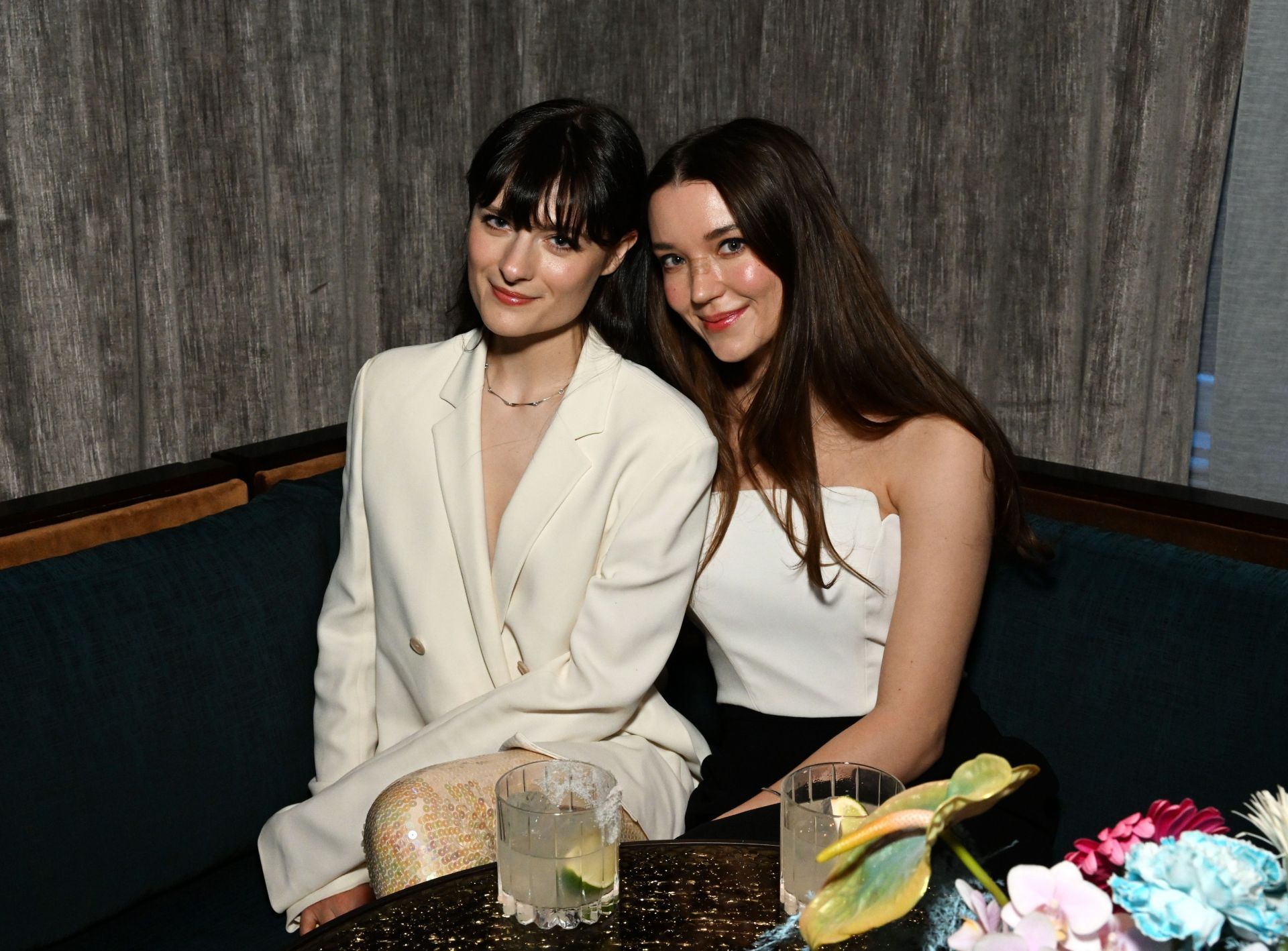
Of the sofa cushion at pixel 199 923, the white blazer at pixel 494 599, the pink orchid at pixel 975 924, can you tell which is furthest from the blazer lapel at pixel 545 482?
the pink orchid at pixel 975 924

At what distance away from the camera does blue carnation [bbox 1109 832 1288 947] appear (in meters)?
0.65

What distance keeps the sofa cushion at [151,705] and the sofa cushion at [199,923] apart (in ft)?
0.10

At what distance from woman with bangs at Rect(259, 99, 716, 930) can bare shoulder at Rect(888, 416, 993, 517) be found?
0.93 ft

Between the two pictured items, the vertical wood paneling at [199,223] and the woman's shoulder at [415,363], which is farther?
the vertical wood paneling at [199,223]

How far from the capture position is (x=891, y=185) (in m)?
2.39

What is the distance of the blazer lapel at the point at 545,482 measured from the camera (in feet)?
5.94

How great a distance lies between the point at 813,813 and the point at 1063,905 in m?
0.44

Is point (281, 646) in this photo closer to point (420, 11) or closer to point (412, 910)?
point (412, 910)

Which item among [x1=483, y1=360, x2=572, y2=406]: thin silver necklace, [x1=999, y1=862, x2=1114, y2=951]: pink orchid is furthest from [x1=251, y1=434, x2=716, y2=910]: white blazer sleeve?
[x1=999, y1=862, x2=1114, y2=951]: pink orchid

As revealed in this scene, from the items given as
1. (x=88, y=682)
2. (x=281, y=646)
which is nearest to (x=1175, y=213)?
(x=281, y=646)

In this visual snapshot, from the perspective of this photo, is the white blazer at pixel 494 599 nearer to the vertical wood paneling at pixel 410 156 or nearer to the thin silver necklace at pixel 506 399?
the thin silver necklace at pixel 506 399

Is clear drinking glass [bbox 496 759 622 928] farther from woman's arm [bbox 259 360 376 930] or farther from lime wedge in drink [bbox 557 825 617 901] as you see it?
woman's arm [bbox 259 360 376 930]

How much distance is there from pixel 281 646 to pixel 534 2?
5.16 ft

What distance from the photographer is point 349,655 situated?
193 centimetres
